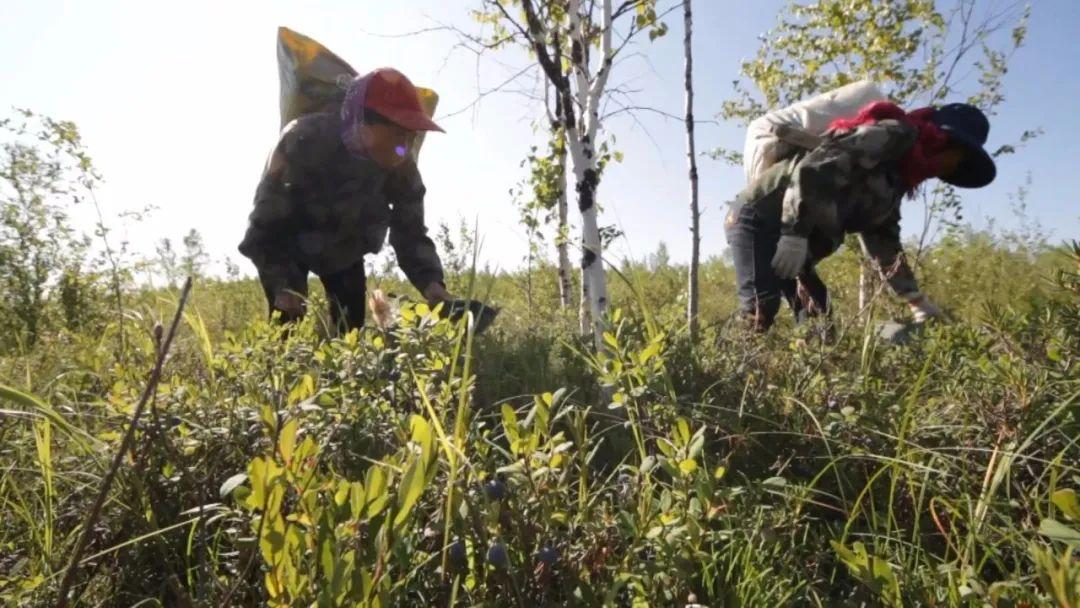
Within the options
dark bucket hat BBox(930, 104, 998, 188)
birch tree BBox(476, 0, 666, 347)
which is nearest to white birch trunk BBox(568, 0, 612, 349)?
birch tree BBox(476, 0, 666, 347)

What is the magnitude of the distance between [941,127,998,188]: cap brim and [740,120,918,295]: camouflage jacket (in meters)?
0.31

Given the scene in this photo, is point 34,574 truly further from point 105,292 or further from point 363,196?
point 105,292

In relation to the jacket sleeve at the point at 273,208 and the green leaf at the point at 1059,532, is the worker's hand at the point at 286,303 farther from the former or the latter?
the green leaf at the point at 1059,532

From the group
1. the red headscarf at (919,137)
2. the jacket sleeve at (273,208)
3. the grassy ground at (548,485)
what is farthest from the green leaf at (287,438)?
the red headscarf at (919,137)

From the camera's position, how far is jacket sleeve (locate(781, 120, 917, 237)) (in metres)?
3.22

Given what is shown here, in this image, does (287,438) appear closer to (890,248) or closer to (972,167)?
(972,167)

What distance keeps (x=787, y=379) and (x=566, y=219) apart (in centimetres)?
414

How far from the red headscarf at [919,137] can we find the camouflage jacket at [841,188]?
0.31 feet

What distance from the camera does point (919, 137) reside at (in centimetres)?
346

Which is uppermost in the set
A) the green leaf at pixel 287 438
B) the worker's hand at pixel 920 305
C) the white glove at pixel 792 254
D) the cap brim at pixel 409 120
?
the cap brim at pixel 409 120

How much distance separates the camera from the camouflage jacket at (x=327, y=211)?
140 inches

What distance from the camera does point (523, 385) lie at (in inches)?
104

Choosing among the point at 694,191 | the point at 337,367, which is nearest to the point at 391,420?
the point at 337,367

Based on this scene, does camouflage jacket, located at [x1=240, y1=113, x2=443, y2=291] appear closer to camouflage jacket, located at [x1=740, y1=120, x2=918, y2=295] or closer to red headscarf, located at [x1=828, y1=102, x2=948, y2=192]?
camouflage jacket, located at [x1=740, y1=120, x2=918, y2=295]
